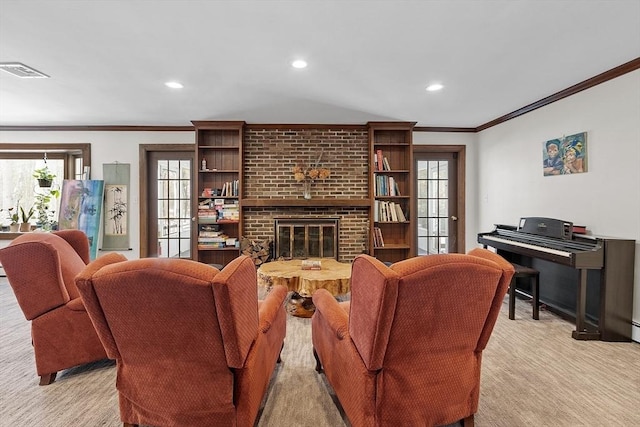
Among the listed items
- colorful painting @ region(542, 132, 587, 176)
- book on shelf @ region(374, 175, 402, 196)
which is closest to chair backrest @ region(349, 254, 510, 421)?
colorful painting @ region(542, 132, 587, 176)

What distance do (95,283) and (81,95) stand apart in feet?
11.1

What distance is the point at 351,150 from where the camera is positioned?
5.08 m

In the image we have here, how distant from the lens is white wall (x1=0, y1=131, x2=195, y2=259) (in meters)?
5.15

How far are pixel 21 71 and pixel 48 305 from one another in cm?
229

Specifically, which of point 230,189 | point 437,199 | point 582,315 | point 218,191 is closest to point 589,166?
point 582,315

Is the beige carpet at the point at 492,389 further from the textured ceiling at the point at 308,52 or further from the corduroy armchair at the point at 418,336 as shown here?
the textured ceiling at the point at 308,52

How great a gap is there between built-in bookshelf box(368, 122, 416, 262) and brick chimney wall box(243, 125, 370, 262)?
0.52ft

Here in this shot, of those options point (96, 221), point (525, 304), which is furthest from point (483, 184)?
point (96, 221)

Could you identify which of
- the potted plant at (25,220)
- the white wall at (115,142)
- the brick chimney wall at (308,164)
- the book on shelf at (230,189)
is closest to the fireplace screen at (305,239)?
the brick chimney wall at (308,164)

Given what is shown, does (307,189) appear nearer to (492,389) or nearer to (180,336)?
(492,389)

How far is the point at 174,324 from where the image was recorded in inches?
52.7

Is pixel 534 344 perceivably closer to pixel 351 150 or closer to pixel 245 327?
pixel 245 327

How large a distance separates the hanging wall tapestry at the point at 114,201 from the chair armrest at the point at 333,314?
437 cm

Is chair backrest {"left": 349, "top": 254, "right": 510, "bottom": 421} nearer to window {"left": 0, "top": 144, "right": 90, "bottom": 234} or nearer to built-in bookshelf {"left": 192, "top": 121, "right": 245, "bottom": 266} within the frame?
built-in bookshelf {"left": 192, "top": 121, "right": 245, "bottom": 266}
